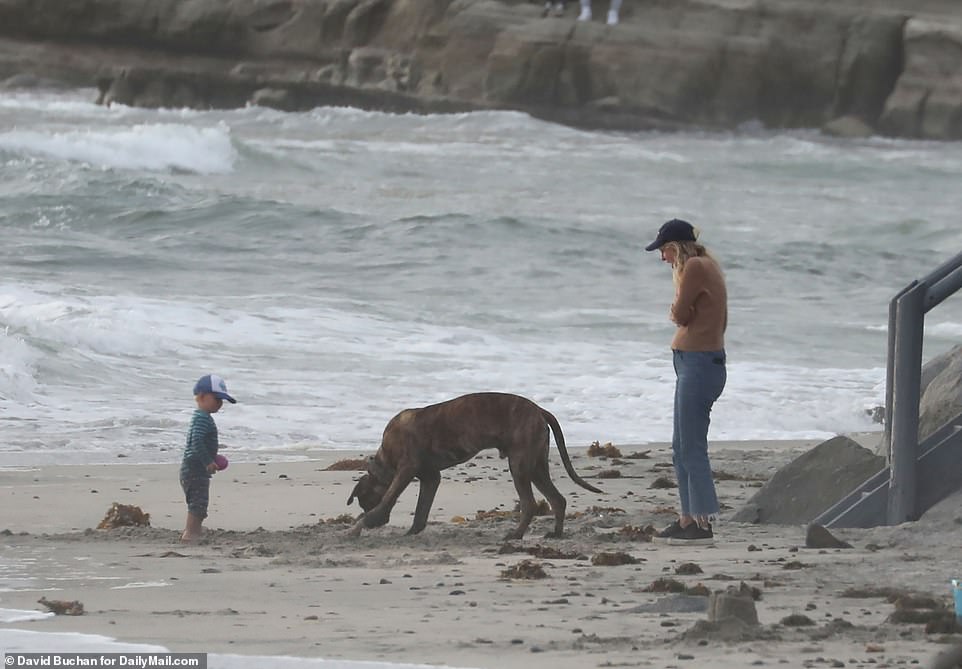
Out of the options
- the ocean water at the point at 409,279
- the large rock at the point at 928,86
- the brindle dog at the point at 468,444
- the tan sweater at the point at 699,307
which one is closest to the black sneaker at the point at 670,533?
the brindle dog at the point at 468,444

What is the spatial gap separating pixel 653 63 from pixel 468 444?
118ft

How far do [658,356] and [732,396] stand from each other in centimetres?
180

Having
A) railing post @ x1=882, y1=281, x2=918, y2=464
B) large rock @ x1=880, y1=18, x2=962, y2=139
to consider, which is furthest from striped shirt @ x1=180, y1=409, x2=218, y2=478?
large rock @ x1=880, y1=18, x2=962, y2=139

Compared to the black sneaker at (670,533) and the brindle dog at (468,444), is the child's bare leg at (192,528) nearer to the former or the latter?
the brindle dog at (468,444)

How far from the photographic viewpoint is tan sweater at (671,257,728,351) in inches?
309

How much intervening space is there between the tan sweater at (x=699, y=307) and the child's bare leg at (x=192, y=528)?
2385mm

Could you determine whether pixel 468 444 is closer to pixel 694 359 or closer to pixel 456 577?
pixel 694 359

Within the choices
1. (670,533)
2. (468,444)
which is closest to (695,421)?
(670,533)

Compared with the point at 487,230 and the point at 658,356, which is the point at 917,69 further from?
the point at 658,356

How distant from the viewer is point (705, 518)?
25.9 feet

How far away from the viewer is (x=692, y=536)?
25.8ft

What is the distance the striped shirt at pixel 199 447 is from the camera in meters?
8.38

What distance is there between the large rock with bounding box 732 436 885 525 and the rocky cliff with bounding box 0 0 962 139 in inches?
1391

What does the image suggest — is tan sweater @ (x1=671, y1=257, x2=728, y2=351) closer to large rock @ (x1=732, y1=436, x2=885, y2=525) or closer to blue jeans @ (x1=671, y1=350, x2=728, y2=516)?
blue jeans @ (x1=671, y1=350, x2=728, y2=516)
